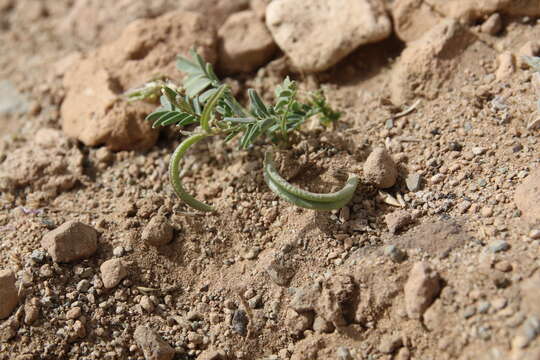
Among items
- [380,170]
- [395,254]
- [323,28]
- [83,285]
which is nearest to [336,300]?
[395,254]

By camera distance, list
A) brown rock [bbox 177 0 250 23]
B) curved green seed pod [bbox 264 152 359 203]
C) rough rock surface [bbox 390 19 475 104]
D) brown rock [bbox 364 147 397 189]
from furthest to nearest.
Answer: brown rock [bbox 177 0 250 23]
rough rock surface [bbox 390 19 475 104]
brown rock [bbox 364 147 397 189]
curved green seed pod [bbox 264 152 359 203]

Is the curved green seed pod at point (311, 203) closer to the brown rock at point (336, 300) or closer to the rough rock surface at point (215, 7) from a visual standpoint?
the brown rock at point (336, 300)

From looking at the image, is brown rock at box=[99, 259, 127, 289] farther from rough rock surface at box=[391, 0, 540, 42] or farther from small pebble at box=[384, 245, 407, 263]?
rough rock surface at box=[391, 0, 540, 42]

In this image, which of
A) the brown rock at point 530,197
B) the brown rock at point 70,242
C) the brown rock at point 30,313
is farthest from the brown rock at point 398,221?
the brown rock at point 30,313

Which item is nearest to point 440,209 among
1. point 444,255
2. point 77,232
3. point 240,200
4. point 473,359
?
point 444,255

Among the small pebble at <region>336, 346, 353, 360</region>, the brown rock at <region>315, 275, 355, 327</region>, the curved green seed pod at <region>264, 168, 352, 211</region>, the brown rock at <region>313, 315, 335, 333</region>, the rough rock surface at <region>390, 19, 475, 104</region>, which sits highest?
the rough rock surface at <region>390, 19, 475, 104</region>

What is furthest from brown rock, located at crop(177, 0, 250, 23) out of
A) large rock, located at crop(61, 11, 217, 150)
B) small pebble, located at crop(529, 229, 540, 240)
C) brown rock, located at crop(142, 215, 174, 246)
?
small pebble, located at crop(529, 229, 540, 240)
